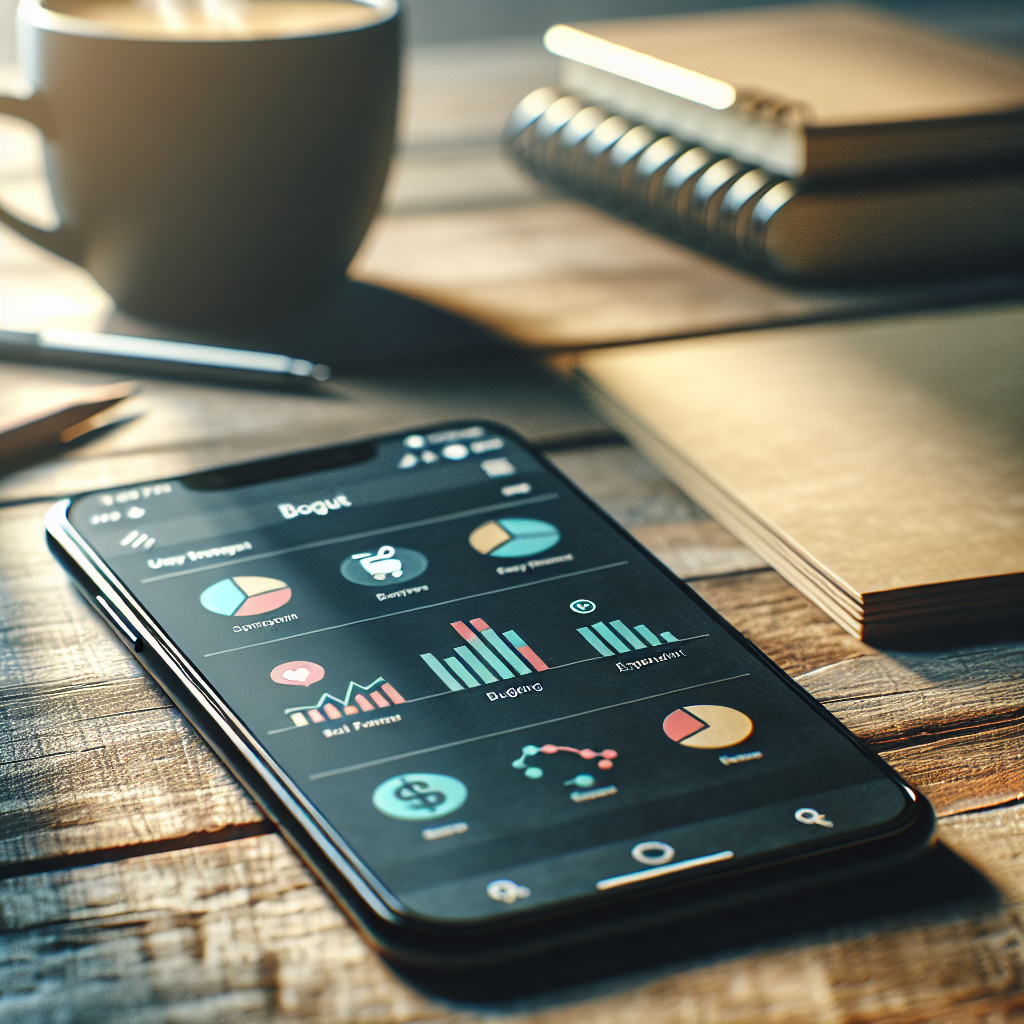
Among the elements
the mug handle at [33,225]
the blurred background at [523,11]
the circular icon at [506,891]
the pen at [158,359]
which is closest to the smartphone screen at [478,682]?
the circular icon at [506,891]

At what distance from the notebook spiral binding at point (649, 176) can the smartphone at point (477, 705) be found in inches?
11.2

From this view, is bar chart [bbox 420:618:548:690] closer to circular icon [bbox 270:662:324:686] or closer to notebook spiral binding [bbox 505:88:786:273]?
circular icon [bbox 270:662:324:686]

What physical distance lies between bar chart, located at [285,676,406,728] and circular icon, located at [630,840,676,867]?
8 centimetres

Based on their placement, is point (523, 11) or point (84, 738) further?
point (523, 11)

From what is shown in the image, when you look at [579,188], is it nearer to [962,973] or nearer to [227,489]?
[227,489]

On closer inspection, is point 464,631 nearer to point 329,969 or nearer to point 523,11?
point 329,969

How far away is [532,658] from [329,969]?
0.11 metres

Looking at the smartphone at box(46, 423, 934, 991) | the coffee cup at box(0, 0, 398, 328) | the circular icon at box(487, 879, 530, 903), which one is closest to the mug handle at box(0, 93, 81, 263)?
the coffee cup at box(0, 0, 398, 328)

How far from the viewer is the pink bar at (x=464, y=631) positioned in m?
0.34

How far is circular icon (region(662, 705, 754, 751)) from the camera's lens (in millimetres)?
296

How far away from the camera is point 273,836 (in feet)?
0.94

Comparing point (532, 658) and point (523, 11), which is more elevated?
point (523, 11)

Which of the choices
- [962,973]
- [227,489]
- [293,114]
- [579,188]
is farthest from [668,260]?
[962,973]

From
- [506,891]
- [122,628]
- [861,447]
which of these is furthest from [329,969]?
[861,447]
